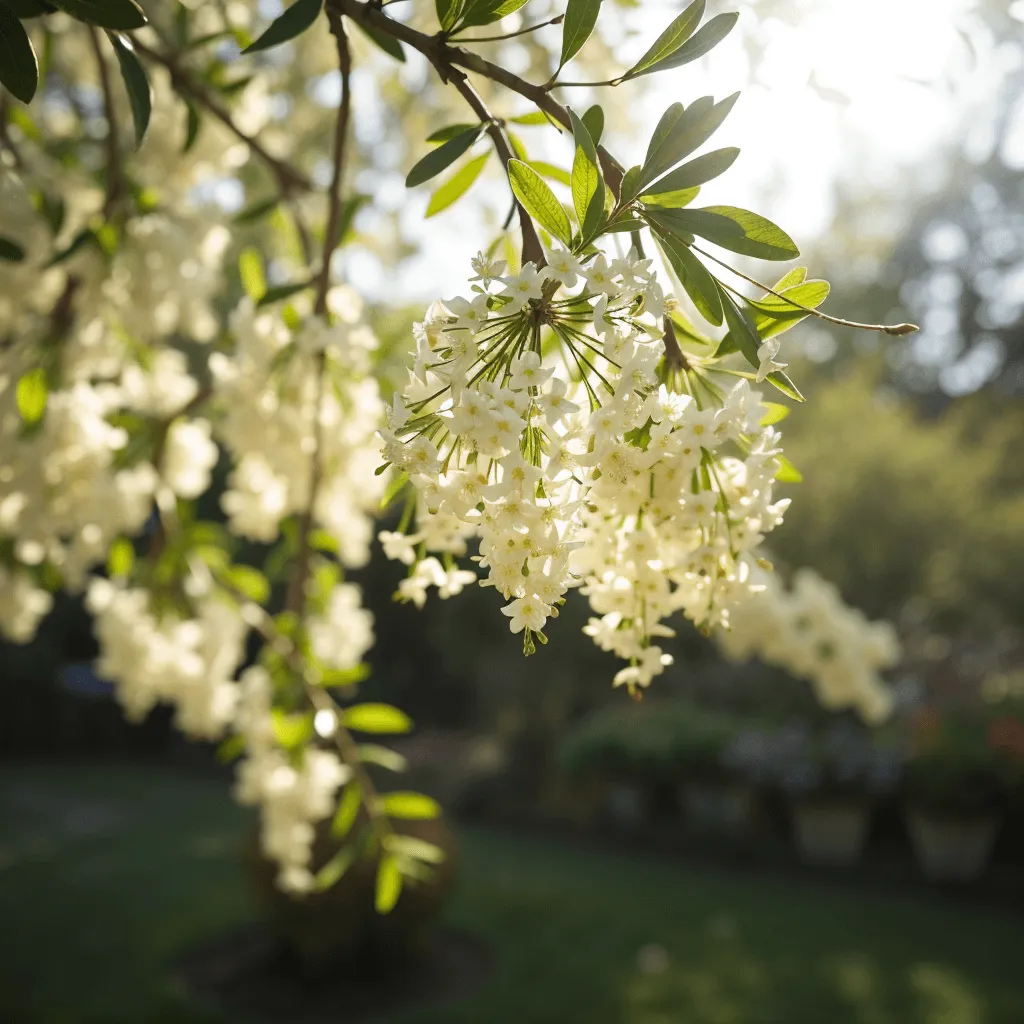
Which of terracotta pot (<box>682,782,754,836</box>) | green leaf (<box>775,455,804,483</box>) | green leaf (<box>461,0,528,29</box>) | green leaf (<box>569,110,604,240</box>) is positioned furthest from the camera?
terracotta pot (<box>682,782,754,836</box>)

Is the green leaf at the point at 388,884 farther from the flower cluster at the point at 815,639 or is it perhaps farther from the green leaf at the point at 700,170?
the green leaf at the point at 700,170

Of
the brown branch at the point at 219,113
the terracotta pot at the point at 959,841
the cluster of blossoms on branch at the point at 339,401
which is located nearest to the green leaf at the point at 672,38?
the cluster of blossoms on branch at the point at 339,401

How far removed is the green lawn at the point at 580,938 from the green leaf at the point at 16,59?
3988mm

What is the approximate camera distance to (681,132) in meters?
0.66

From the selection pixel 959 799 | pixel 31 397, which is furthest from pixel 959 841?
pixel 31 397

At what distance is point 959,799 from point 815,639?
13.5 feet

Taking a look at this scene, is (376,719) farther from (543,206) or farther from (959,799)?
(959,799)

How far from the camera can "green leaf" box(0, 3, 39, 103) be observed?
79 centimetres

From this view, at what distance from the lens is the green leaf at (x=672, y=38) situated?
2.23ft

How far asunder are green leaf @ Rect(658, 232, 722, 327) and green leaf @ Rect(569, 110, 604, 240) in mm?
59

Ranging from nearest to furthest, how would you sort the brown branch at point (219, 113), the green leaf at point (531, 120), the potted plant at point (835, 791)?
the green leaf at point (531, 120) → the brown branch at point (219, 113) → the potted plant at point (835, 791)

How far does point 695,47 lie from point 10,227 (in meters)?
1.22

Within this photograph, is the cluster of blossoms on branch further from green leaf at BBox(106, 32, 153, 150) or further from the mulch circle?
the mulch circle

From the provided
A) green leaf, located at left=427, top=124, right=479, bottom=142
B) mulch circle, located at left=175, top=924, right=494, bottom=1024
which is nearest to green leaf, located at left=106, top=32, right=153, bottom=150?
green leaf, located at left=427, top=124, right=479, bottom=142
